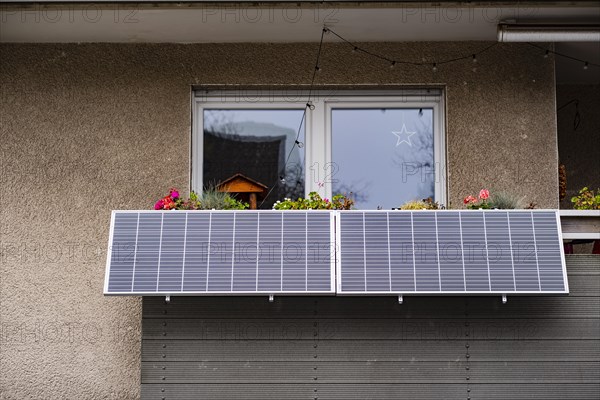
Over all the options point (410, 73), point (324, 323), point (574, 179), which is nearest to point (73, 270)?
point (324, 323)

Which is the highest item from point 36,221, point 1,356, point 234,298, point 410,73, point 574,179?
→ point 410,73

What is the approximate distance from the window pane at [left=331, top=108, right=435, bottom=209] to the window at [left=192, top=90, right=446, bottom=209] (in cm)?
1

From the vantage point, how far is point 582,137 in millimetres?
10367

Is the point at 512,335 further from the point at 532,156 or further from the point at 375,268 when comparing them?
the point at 532,156

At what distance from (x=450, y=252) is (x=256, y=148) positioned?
103 inches

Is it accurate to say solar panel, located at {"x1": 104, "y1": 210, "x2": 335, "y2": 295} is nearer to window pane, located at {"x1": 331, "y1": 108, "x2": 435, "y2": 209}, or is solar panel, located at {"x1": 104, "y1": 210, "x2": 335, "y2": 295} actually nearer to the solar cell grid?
the solar cell grid

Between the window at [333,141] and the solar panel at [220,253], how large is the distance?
150 cm

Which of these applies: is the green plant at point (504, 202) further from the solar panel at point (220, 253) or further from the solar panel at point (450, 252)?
the solar panel at point (220, 253)

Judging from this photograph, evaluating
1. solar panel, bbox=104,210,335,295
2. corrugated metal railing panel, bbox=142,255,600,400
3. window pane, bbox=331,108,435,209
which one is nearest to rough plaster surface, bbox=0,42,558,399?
window pane, bbox=331,108,435,209

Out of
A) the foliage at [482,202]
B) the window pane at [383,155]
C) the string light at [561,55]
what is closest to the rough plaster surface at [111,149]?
the string light at [561,55]

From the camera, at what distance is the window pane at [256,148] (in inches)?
341

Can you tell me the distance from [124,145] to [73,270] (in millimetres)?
1320

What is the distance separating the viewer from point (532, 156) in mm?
8383

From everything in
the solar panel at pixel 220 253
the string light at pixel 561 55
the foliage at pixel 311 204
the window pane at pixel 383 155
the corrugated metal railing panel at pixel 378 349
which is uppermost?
the string light at pixel 561 55
